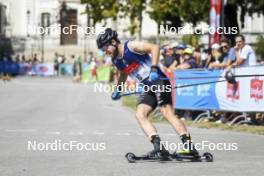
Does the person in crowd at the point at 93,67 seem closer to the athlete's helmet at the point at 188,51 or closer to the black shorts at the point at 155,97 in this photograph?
the athlete's helmet at the point at 188,51

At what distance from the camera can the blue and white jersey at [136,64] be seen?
10742 millimetres

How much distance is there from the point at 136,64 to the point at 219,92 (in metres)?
8.56

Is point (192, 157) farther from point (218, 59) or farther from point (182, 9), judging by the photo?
point (182, 9)

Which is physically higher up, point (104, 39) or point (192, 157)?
point (104, 39)

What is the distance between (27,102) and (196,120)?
32.6 ft

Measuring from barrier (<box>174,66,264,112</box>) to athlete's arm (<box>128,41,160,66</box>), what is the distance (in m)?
6.86

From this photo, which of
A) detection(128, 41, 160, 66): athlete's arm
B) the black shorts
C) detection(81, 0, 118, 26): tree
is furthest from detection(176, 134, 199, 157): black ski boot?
detection(81, 0, 118, 26): tree

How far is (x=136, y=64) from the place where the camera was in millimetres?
10797

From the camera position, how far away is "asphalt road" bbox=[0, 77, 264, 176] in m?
9.84

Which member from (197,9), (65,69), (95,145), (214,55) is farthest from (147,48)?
(65,69)

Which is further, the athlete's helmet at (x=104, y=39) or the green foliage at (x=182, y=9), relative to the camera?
the green foliage at (x=182, y=9)

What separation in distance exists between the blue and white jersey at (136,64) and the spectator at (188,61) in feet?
35.2

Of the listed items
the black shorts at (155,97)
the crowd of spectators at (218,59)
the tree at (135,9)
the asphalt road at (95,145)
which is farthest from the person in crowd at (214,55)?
the tree at (135,9)

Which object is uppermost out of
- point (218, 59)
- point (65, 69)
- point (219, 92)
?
point (218, 59)
